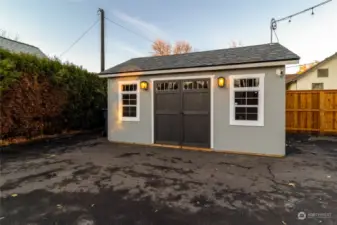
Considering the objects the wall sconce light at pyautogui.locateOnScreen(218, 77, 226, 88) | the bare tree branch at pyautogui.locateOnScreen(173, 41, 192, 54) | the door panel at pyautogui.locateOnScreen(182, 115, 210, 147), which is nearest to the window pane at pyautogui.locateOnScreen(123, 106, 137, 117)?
the door panel at pyautogui.locateOnScreen(182, 115, 210, 147)

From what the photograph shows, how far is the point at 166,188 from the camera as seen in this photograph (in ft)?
12.1

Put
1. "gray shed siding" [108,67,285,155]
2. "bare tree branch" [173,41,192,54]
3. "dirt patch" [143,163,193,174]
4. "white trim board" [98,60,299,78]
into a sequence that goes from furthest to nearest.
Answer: "bare tree branch" [173,41,192,54] < "gray shed siding" [108,67,285,155] < "white trim board" [98,60,299,78] < "dirt patch" [143,163,193,174]

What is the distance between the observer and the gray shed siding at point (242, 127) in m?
5.83

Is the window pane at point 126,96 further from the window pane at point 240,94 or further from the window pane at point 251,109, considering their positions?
the window pane at point 251,109

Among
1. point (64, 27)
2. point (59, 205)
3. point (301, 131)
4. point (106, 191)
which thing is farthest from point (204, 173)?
point (64, 27)

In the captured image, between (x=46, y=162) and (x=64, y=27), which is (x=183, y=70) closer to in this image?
(x=46, y=162)

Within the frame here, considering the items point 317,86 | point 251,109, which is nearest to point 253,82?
point 251,109

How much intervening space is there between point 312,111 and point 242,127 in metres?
5.23

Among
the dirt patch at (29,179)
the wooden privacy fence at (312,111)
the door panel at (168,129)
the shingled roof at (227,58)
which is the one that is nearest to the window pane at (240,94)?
the shingled roof at (227,58)

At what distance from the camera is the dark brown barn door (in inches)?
266

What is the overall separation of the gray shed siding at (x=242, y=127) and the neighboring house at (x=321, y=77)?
1040 centimetres

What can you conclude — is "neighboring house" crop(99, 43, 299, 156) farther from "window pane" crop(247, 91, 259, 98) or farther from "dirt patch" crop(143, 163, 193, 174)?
"dirt patch" crop(143, 163, 193, 174)

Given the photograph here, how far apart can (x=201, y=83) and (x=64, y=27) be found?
10190 mm

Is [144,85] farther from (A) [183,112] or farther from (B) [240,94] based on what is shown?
(B) [240,94]
